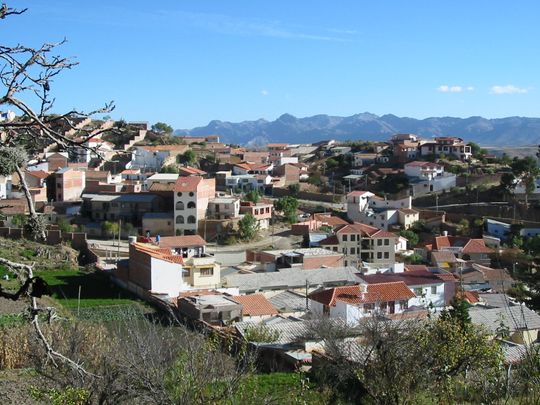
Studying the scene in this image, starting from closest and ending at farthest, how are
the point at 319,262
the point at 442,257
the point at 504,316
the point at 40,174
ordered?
the point at 504,316 → the point at 319,262 → the point at 442,257 → the point at 40,174

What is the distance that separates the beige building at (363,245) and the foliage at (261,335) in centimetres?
1216

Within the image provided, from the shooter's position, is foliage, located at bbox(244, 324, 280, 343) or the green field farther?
the green field

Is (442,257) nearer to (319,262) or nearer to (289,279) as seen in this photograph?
(319,262)

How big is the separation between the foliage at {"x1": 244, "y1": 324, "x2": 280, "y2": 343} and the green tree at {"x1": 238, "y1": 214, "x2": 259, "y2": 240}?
14845 mm

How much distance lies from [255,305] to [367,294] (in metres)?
2.53

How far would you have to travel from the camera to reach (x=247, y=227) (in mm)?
27359

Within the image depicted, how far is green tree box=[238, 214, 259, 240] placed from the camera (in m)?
27.3

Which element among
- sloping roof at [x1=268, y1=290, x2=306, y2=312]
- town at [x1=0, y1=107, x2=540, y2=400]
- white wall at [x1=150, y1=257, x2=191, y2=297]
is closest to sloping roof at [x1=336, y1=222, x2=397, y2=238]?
town at [x1=0, y1=107, x2=540, y2=400]

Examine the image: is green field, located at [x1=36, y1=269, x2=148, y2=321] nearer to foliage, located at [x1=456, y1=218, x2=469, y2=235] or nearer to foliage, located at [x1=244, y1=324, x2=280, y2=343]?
foliage, located at [x1=244, y1=324, x2=280, y2=343]

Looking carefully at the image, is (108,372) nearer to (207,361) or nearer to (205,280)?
(207,361)

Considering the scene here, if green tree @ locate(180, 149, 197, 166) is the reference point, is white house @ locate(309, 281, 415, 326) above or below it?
below

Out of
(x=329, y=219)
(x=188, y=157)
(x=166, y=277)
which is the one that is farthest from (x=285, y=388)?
(x=188, y=157)

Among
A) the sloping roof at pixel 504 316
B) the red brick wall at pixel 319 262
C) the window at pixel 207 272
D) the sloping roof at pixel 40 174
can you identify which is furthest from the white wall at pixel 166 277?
the sloping roof at pixel 40 174

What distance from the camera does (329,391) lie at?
26.3 feet
